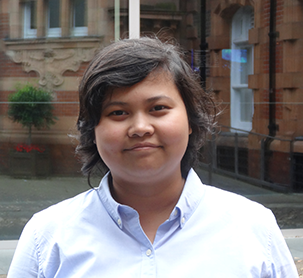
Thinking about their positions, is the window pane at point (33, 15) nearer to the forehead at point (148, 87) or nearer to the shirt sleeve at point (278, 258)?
the forehead at point (148, 87)

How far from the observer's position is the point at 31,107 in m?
5.73

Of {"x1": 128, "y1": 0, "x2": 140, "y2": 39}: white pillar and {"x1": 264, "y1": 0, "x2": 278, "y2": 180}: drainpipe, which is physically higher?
{"x1": 128, "y1": 0, "x2": 140, "y2": 39}: white pillar

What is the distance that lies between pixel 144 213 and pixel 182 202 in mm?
124

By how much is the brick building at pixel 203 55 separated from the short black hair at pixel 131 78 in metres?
4.12

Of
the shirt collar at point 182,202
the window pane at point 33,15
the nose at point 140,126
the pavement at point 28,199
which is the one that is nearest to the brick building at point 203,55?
the window pane at point 33,15

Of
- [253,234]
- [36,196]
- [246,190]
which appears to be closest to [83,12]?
[36,196]

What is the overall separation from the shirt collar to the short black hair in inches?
5.1

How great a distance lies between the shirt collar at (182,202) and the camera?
1.29 m

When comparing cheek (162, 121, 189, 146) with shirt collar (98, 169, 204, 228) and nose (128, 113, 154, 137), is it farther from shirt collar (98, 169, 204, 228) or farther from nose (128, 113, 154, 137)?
shirt collar (98, 169, 204, 228)

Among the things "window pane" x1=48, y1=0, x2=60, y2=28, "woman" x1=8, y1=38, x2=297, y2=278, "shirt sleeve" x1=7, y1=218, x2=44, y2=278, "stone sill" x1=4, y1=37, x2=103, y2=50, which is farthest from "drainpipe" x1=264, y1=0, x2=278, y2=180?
"shirt sleeve" x1=7, y1=218, x2=44, y2=278

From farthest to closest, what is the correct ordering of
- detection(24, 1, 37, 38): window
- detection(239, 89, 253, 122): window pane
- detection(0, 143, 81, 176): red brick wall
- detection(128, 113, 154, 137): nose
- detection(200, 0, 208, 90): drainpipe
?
1. detection(239, 89, 253, 122): window pane
2. detection(200, 0, 208, 90): drainpipe
3. detection(0, 143, 81, 176): red brick wall
4. detection(24, 1, 37, 38): window
5. detection(128, 113, 154, 137): nose

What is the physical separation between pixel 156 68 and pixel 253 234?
1.71 feet

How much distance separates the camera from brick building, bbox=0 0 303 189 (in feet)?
18.7

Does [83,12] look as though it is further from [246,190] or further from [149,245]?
[149,245]
